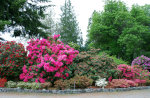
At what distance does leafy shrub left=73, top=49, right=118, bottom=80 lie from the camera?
798 centimetres

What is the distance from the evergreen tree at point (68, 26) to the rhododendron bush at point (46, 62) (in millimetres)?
22350

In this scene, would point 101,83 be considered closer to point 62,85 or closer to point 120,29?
point 62,85

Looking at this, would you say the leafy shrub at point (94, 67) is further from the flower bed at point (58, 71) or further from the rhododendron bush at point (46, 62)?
the rhododendron bush at point (46, 62)

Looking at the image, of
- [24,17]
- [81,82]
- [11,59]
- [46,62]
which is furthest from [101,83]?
[24,17]

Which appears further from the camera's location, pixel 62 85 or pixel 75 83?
pixel 75 83

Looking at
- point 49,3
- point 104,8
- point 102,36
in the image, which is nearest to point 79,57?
point 49,3

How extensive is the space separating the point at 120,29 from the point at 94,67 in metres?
14.8

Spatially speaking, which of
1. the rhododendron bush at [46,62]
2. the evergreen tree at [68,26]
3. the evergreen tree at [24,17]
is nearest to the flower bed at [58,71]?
the rhododendron bush at [46,62]

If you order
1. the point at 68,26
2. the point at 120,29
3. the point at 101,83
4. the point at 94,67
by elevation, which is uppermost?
the point at 68,26

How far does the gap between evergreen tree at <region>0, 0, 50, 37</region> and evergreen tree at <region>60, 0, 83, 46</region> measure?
15302 mm

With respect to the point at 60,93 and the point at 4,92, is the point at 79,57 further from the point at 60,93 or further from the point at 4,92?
the point at 4,92

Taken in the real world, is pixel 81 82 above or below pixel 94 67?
below

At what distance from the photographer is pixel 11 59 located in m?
7.98

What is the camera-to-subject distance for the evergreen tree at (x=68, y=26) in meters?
30.9
